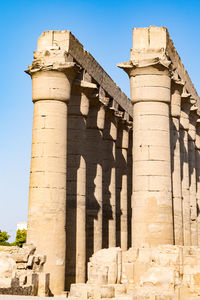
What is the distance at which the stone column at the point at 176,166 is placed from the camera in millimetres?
25898

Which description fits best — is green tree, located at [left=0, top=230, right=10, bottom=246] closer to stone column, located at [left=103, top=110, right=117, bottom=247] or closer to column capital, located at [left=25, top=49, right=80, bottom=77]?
stone column, located at [left=103, top=110, right=117, bottom=247]

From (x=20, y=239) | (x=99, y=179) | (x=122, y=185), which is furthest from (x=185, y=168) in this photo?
(x=20, y=239)

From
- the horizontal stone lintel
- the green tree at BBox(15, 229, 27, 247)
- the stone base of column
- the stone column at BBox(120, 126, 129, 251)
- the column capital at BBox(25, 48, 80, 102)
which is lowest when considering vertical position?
the stone base of column

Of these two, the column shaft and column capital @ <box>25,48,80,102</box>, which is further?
column capital @ <box>25,48,80,102</box>

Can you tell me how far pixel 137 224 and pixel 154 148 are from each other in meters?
3.50

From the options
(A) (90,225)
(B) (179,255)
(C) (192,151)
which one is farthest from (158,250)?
(C) (192,151)

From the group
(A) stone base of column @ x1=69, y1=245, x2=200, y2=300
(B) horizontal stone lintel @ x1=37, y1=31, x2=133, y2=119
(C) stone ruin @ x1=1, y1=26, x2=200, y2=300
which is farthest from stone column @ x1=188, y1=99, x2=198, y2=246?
(A) stone base of column @ x1=69, y1=245, x2=200, y2=300

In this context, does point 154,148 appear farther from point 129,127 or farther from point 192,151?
point 129,127

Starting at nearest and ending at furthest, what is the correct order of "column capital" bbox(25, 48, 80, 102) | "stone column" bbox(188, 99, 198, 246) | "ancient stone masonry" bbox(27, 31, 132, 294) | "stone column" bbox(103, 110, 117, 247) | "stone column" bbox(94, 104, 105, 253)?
"ancient stone masonry" bbox(27, 31, 132, 294) → "column capital" bbox(25, 48, 80, 102) → "stone column" bbox(94, 104, 105, 253) → "stone column" bbox(188, 99, 198, 246) → "stone column" bbox(103, 110, 117, 247)

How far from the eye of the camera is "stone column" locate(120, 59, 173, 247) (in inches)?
912

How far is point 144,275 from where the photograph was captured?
17.3 m

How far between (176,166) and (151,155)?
13.3ft

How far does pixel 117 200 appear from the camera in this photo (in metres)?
36.8

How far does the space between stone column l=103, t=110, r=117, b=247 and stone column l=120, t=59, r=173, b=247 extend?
9.23 m
